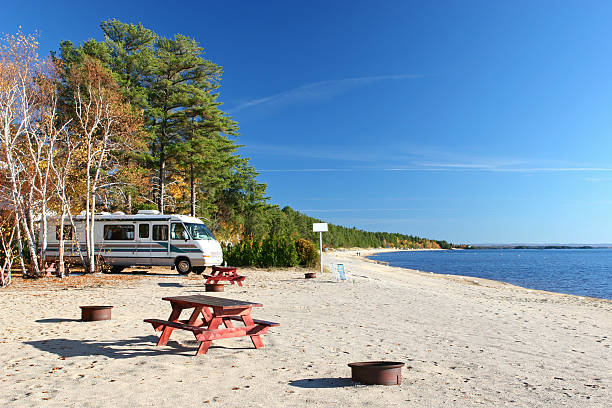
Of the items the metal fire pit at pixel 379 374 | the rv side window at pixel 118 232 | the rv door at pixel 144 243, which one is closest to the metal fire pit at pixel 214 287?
the rv door at pixel 144 243

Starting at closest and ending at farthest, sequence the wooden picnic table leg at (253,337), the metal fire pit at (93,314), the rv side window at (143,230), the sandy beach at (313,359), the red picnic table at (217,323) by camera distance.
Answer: the sandy beach at (313,359), the red picnic table at (217,323), the wooden picnic table leg at (253,337), the metal fire pit at (93,314), the rv side window at (143,230)

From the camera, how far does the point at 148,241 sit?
66.7ft

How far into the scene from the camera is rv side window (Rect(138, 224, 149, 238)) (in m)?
20.3

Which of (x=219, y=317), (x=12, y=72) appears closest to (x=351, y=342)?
(x=219, y=317)

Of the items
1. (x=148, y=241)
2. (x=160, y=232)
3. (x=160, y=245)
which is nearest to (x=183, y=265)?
(x=160, y=245)

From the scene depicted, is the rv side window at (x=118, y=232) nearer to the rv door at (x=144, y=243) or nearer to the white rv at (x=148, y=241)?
the white rv at (x=148, y=241)

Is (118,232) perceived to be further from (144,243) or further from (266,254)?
(266,254)

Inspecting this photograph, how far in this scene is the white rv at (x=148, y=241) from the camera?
19.9 meters

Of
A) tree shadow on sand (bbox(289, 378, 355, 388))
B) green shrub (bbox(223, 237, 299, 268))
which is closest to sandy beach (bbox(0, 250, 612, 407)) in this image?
tree shadow on sand (bbox(289, 378, 355, 388))

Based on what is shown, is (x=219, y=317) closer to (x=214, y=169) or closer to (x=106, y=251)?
(x=106, y=251)

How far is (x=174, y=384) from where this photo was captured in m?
5.09

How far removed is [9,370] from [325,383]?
3.71 metres

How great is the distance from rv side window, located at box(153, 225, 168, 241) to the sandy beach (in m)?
8.54

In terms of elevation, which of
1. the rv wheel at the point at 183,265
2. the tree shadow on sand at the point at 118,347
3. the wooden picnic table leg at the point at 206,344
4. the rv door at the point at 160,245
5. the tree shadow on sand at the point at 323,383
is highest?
the rv door at the point at 160,245
